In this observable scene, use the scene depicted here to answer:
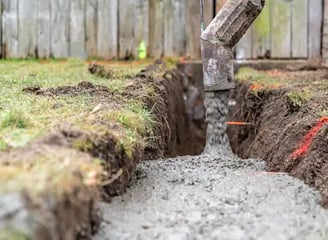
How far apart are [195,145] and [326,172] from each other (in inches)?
182

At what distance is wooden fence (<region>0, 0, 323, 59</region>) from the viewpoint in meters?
8.97

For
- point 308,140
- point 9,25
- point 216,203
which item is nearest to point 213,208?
point 216,203

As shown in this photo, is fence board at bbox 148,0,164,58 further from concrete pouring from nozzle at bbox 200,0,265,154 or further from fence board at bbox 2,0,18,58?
concrete pouring from nozzle at bbox 200,0,265,154

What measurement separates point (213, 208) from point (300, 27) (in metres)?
5.95

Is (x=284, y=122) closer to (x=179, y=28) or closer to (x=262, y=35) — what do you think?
(x=262, y=35)

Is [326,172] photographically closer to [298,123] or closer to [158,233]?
[298,123]

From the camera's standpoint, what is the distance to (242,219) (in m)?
3.24

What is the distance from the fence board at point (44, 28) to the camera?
924 cm

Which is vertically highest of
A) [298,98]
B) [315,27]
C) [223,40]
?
[315,27]

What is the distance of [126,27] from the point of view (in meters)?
9.23

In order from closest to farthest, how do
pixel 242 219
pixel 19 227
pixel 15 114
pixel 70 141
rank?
pixel 19 227 → pixel 70 141 → pixel 242 219 → pixel 15 114

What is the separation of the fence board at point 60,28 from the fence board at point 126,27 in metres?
0.70

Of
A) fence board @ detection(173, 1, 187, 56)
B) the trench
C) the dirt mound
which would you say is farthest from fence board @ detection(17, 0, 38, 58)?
the trench

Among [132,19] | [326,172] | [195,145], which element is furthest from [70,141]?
[132,19]
